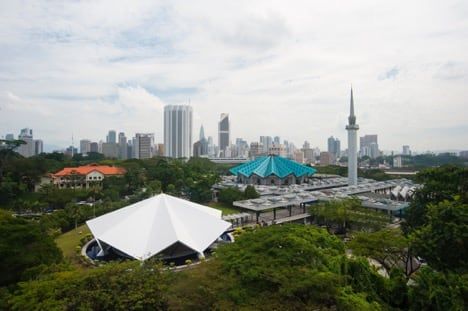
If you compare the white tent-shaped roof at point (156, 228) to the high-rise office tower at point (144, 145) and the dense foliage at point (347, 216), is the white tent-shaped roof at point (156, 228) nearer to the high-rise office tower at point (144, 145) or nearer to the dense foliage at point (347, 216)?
the dense foliage at point (347, 216)

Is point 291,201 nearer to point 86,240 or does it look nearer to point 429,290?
point 86,240

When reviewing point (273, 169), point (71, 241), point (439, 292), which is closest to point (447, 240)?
point (439, 292)

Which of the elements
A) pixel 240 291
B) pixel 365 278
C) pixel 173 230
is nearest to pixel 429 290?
pixel 365 278

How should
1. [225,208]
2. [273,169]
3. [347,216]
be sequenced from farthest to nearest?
[273,169]
[225,208]
[347,216]

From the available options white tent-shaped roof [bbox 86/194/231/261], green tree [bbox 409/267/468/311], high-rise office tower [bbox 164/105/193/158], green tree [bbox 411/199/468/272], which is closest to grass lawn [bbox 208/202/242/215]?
white tent-shaped roof [bbox 86/194/231/261]

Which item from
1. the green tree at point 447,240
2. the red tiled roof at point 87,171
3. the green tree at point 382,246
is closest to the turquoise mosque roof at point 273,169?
the red tiled roof at point 87,171

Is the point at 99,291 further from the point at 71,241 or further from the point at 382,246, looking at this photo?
the point at 71,241
